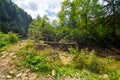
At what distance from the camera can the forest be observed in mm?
7734

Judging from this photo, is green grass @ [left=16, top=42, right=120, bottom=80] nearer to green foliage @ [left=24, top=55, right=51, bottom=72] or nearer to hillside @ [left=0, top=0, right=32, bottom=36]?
green foliage @ [left=24, top=55, right=51, bottom=72]

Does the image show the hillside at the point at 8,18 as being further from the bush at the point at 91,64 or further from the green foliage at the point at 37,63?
the bush at the point at 91,64

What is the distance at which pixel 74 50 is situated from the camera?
901 cm

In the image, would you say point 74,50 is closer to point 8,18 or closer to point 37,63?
point 37,63

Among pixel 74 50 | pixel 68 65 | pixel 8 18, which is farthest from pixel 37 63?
pixel 8 18

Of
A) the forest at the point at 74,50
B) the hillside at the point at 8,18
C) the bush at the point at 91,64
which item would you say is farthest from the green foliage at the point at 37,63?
the hillside at the point at 8,18

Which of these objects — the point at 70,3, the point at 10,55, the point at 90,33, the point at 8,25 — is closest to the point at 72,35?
the point at 90,33

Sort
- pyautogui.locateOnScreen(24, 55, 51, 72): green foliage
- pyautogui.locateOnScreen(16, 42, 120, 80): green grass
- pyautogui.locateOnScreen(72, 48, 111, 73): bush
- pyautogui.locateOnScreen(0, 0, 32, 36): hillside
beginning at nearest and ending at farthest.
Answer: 1. pyautogui.locateOnScreen(16, 42, 120, 80): green grass
2. pyautogui.locateOnScreen(24, 55, 51, 72): green foliage
3. pyautogui.locateOnScreen(72, 48, 111, 73): bush
4. pyautogui.locateOnScreen(0, 0, 32, 36): hillside

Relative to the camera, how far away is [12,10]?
93.2 metres

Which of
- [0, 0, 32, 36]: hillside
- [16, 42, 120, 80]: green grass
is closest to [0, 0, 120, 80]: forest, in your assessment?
[16, 42, 120, 80]: green grass

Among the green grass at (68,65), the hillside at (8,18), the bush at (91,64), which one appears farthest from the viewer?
the hillside at (8,18)

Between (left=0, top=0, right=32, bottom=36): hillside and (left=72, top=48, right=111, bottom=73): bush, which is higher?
(left=0, top=0, right=32, bottom=36): hillside

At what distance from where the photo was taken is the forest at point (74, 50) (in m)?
7.73

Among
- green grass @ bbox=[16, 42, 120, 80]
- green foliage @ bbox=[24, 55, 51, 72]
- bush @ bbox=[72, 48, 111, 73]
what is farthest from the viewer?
bush @ bbox=[72, 48, 111, 73]
